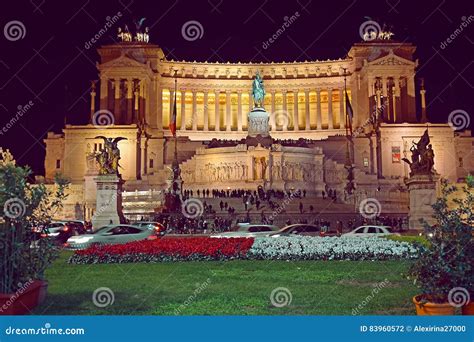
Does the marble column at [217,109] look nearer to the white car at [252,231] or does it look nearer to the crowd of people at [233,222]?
the crowd of people at [233,222]

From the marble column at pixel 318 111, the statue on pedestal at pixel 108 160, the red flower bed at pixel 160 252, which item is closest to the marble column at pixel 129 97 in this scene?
the marble column at pixel 318 111

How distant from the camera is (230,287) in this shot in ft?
48.1

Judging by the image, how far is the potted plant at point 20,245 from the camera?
10.9m

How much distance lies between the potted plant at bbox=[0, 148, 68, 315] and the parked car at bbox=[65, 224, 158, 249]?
1497 cm

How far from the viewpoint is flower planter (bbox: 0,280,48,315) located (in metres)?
10.3

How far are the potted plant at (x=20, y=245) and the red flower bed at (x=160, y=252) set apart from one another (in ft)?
30.4

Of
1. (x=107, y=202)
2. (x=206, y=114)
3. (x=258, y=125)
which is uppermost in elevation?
(x=206, y=114)

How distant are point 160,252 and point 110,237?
629 cm

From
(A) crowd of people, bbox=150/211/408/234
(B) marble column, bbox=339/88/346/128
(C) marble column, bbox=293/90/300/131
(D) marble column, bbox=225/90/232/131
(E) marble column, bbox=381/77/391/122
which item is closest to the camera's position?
(A) crowd of people, bbox=150/211/408/234

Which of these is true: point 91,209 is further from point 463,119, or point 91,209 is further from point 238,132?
point 463,119

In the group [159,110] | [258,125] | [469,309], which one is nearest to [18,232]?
[469,309]

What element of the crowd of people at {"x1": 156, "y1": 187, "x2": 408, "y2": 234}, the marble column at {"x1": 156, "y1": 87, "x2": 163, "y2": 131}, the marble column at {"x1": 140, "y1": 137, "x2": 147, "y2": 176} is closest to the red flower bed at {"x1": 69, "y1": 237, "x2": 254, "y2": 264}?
the crowd of people at {"x1": 156, "y1": 187, "x2": 408, "y2": 234}

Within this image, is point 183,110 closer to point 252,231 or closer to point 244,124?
point 244,124

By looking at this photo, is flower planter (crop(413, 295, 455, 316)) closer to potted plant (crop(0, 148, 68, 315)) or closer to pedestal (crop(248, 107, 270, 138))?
potted plant (crop(0, 148, 68, 315))
